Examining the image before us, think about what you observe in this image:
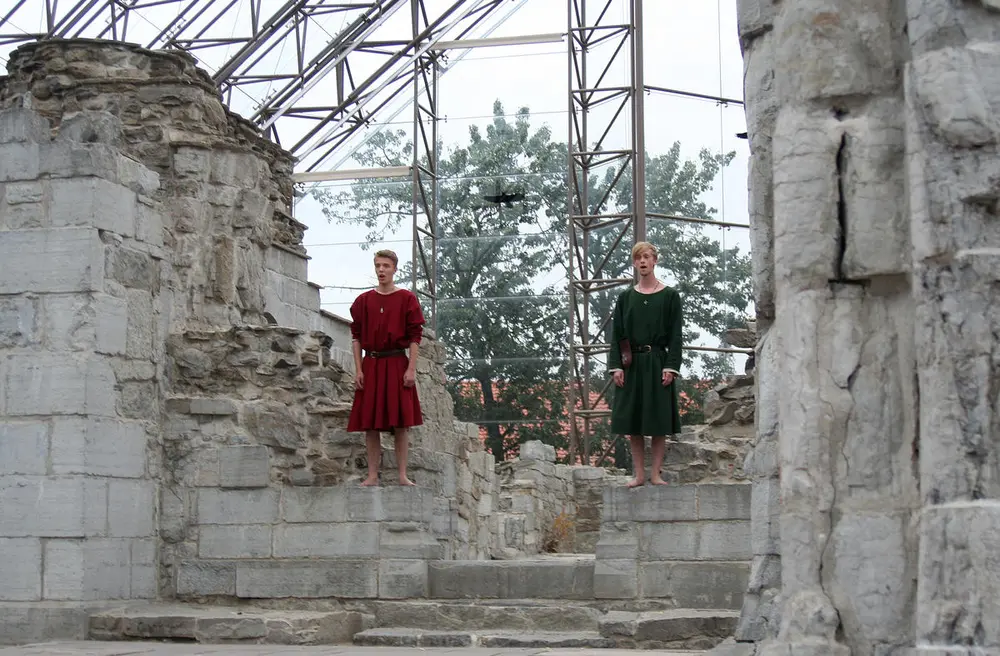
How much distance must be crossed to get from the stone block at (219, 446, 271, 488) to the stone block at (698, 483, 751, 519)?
2.73 metres

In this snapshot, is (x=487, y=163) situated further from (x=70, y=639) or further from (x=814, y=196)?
(x=814, y=196)

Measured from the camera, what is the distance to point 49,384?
28.0ft

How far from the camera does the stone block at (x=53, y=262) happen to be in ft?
28.4

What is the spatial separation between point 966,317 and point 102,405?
6338 mm

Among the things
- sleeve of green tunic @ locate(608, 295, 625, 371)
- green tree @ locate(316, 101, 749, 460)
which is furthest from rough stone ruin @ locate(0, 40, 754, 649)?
green tree @ locate(316, 101, 749, 460)

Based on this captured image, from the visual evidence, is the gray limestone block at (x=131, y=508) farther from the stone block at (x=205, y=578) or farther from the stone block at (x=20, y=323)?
the stone block at (x=20, y=323)

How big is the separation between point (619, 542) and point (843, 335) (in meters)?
4.99

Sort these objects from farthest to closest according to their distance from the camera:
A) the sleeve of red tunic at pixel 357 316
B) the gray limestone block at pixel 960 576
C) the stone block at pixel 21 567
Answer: the sleeve of red tunic at pixel 357 316
the stone block at pixel 21 567
the gray limestone block at pixel 960 576

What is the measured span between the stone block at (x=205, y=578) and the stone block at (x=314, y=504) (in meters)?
0.50

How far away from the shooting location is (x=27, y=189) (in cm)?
886

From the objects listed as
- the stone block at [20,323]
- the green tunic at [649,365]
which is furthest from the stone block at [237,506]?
the green tunic at [649,365]

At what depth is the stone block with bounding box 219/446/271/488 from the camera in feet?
30.2

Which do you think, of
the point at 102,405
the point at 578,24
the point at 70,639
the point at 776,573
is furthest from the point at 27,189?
the point at 578,24

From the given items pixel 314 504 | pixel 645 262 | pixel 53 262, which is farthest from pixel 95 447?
pixel 645 262
